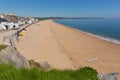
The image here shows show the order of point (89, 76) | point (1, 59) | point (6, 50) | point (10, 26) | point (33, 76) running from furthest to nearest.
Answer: point (10, 26) → point (6, 50) → point (1, 59) → point (89, 76) → point (33, 76)

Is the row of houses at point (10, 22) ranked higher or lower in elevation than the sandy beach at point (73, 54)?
lower

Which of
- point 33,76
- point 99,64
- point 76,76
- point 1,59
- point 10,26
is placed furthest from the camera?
point 10,26

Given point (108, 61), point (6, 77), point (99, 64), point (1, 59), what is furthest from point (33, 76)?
point (108, 61)

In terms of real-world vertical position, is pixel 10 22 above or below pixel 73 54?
below

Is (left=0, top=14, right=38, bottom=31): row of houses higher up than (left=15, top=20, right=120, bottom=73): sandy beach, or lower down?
lower down

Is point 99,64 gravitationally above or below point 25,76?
Result: below

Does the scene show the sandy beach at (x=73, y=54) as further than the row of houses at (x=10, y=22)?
No

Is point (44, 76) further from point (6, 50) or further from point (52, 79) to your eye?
point (6, 50)

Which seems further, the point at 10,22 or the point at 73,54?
the point at 10,22

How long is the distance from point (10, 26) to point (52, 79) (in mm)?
54794

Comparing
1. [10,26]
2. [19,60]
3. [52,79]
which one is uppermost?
[52,79]

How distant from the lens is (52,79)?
5426 mm

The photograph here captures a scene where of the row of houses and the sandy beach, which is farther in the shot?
the row of houses

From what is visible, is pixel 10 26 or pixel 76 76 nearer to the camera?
pixel 76 76
